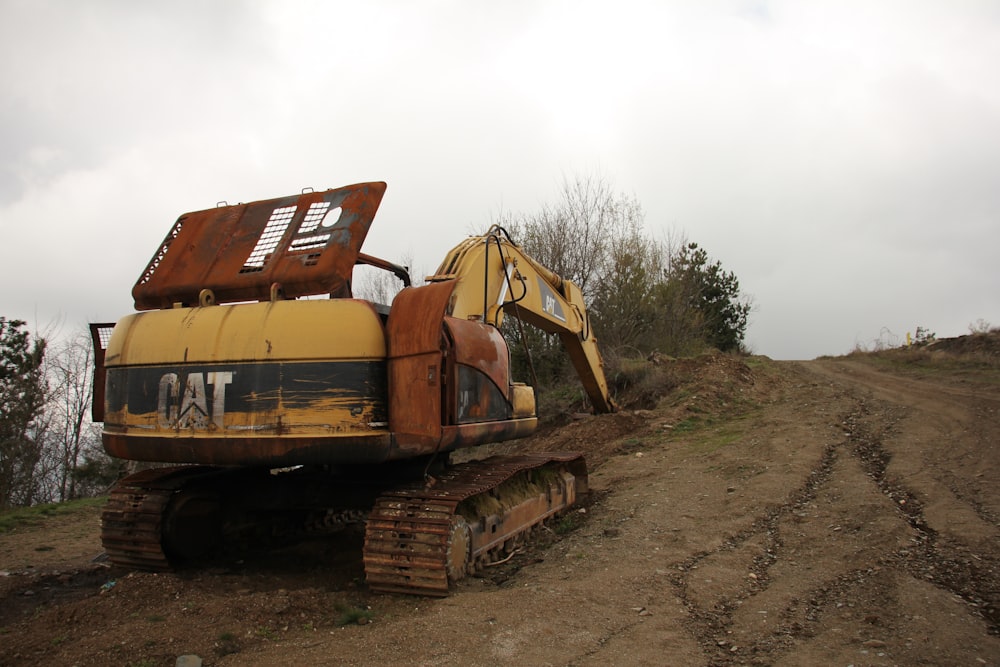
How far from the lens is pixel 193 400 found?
4688 mm

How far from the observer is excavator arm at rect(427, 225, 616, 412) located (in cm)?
620

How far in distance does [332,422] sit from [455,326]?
1110 mm

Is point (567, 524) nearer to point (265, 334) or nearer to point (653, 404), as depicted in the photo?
point (265, 334)

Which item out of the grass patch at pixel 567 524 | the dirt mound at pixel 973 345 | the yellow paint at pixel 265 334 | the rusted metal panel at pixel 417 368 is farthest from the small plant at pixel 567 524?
the dirt mound at pixel 973 345

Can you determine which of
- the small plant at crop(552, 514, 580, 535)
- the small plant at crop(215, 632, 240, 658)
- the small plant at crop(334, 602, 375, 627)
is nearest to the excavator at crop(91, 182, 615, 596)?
the small plant at crop(334, 602, 375, 627)

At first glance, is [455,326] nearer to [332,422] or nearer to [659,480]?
[332,422]

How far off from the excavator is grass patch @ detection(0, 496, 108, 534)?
4.78 m

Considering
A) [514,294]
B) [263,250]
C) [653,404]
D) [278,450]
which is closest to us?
[278,450]

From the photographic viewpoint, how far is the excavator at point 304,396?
15.0 ft

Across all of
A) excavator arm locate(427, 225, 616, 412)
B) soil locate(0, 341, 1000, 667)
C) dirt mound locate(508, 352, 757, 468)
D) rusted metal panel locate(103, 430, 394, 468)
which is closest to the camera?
soil locate(0, 341, 1000, 667)

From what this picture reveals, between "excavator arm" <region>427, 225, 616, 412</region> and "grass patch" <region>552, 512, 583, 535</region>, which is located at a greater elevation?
"excavator arm" <region>427, 225, 616, 412</region>

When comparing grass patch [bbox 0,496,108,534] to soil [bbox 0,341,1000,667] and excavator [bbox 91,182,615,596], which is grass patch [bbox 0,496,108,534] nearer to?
soil [bbox 0,341,1000,667]

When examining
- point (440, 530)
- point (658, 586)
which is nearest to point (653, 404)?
point (658, 586)

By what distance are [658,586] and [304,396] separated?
2.63 meters
